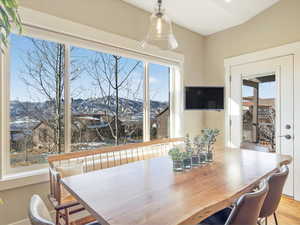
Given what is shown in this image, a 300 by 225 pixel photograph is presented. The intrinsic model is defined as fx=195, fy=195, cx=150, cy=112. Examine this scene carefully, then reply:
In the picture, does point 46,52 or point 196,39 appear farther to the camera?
point 196,39

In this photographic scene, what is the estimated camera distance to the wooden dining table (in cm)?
95

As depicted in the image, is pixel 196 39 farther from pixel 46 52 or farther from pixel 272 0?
pixel 46 52

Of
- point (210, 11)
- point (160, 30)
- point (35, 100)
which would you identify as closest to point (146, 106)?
point (160, 30)

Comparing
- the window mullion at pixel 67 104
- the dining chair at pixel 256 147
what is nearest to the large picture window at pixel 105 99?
the window mullion at pixel 67 104

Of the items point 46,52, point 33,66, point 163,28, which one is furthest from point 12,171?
point 163,28

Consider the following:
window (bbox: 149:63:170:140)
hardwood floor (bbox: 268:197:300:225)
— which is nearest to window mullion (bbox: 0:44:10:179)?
window (bbox: 149:63:170:140)

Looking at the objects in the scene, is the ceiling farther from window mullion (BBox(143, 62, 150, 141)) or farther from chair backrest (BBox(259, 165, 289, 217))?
chair backrest (BBox(259, 165, 289, 217))

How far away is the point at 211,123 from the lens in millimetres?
3982

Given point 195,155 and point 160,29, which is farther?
point 160,29

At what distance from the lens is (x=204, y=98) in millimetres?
3564

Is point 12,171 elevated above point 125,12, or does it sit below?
below

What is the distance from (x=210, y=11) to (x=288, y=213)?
10.0ft

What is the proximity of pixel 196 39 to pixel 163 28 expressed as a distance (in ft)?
7.25

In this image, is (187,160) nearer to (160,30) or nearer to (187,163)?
(187,163)
